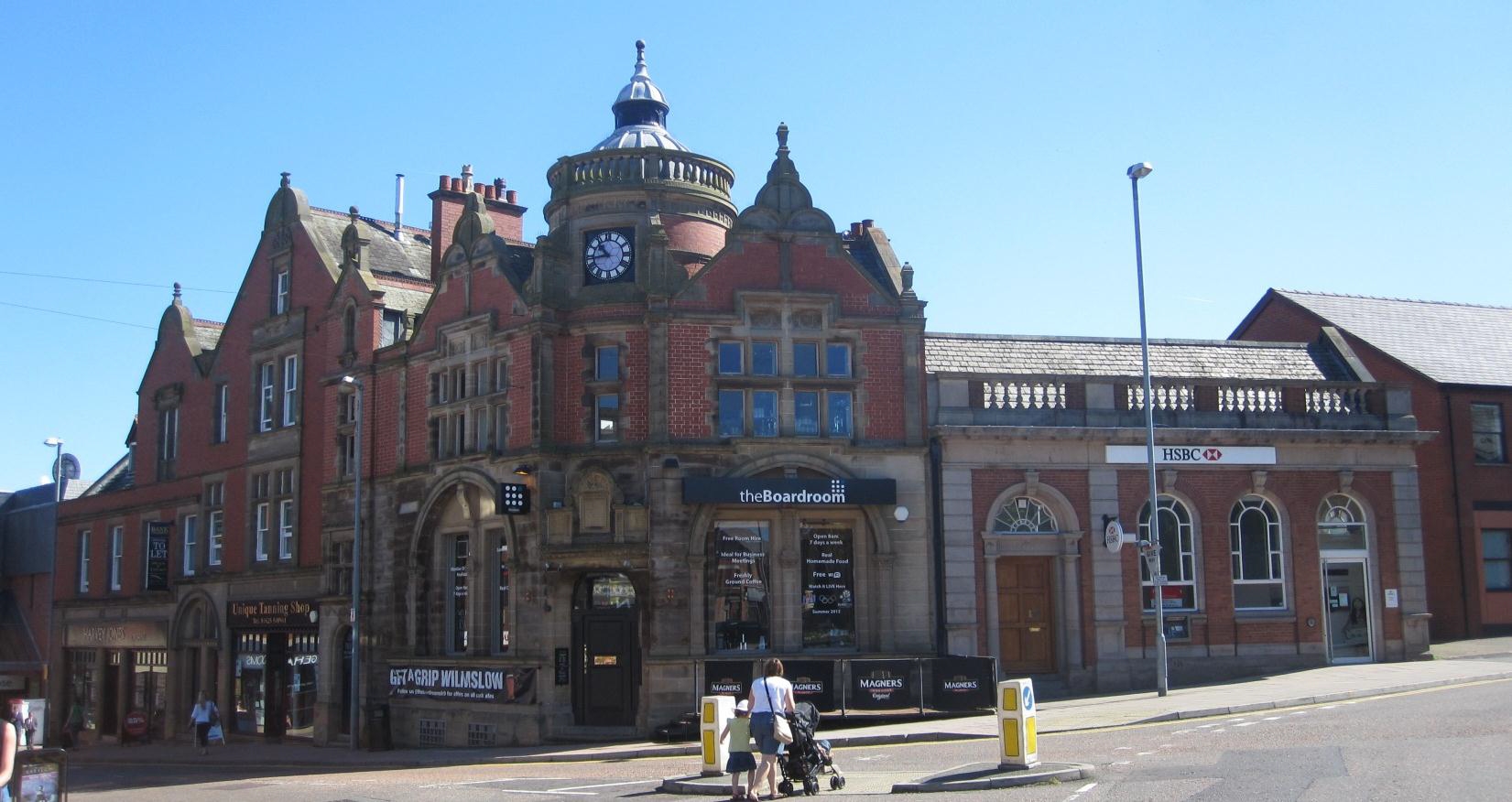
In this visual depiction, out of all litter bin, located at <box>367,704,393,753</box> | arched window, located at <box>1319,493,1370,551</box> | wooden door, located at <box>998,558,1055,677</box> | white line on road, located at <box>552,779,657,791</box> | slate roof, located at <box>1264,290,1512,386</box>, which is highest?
slate roof, located at <box>1264,290,1512,386</box>

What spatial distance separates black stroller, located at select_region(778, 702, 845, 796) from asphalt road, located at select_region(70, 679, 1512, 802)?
298 millimetres

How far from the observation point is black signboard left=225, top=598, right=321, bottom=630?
113ft

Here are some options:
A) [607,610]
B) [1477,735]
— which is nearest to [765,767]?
[1477,735]

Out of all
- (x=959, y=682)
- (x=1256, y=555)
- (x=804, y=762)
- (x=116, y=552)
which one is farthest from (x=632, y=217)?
(x=116, y=552)

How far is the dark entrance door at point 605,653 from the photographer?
26891 mm

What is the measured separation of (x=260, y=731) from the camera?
36.1 meters

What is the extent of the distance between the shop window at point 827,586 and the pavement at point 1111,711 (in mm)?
2545

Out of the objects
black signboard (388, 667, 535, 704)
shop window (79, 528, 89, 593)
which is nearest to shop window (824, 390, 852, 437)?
black signboard (388, 667, 535, 704)

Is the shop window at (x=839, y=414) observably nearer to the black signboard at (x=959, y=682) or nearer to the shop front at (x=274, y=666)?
the black signboard at (x=959, y=682)

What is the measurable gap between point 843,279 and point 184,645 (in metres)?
23.4

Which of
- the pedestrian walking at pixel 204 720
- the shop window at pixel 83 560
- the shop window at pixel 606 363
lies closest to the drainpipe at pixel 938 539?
the shop window at pixel 606 363

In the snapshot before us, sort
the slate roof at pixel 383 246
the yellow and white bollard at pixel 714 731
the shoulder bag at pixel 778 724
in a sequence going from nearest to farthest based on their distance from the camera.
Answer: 1. the shoulder bag at pixel 778 724
2. the yellow and white bollard at pixel 714 731
3. the slate roof at pixel 383 246

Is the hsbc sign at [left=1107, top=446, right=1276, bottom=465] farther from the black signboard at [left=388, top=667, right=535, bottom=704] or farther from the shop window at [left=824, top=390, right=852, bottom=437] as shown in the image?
the black signboard at [left=388, top=667, right=535, bottom=704]

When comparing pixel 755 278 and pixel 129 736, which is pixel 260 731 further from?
pixel 755 278
